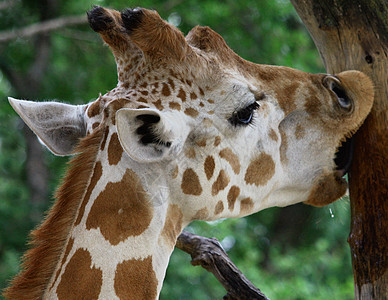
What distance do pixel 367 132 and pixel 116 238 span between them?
42.6 inches

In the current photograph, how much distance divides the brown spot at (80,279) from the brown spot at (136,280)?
0.07m

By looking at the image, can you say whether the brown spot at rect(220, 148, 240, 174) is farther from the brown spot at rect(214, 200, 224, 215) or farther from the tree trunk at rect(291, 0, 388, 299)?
the tree trunk at rect(291, 0, 388, 299)

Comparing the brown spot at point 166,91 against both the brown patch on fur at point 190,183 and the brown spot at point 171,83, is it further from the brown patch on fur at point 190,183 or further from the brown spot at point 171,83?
the brown patch on fur at point 190,183

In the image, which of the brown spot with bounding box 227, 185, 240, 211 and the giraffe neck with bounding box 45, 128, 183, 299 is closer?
the giraffe neck with bounding box 45, 128, 183, 299

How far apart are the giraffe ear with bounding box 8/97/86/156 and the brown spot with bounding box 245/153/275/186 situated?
70 cm

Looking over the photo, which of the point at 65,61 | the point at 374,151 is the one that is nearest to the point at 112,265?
the point at 374,151

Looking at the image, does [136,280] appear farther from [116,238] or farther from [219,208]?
[219,208]

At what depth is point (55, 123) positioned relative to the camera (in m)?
2.24

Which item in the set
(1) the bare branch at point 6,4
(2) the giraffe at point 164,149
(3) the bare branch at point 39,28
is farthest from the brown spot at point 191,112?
(1) the bare branch at point 6,4

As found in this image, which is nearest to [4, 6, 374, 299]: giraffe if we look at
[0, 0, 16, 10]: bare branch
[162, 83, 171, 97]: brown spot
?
[162, 83, 171, 97]: brown spot

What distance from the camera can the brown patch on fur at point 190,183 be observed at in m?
1.99

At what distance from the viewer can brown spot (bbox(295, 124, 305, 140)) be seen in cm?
228

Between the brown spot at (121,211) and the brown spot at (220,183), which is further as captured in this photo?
the brown spot at (220,183)

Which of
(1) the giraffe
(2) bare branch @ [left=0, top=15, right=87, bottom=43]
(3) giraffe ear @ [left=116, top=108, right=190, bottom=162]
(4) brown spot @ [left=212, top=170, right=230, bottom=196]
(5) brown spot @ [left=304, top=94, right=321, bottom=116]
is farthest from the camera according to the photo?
(2) bare branch @ [left=0, top=15, right=87, bottom=43]
